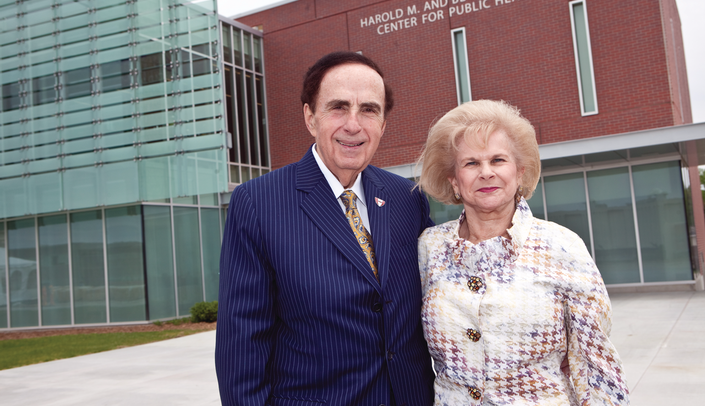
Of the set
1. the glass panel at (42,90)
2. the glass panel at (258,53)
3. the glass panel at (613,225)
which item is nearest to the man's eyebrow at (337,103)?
the glass panel at (613,225)

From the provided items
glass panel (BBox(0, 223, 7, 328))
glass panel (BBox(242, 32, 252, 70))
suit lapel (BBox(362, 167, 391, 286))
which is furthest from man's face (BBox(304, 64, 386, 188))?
glass panel (BBox(242, 32, 252, 70))

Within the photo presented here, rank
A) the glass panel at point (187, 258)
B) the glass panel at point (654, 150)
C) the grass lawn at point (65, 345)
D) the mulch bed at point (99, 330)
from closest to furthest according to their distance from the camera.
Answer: the grass lawn at point (65, 345), the glass panel at point (654, 150), the mulch bed at point (99, 330), the glass panel at point (187, 258)

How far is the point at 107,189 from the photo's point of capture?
1437 cm

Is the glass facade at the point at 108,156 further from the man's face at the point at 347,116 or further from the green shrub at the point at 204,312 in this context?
the man's face at the point at 347,116

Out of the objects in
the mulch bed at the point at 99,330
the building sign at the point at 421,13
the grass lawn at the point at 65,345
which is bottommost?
the mulch bed at the point at 99,330

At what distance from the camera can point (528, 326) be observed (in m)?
2.06

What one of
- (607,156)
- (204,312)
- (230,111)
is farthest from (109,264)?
(607,156)

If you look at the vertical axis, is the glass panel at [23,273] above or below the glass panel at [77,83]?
below

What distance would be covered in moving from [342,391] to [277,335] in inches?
11.9

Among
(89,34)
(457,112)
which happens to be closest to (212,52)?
(89,34)

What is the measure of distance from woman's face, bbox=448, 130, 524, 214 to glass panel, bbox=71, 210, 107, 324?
46.7ft

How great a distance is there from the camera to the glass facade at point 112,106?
14.1m

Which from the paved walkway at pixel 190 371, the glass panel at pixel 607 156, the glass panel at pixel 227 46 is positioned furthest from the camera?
the glass panel at pixel 227 46

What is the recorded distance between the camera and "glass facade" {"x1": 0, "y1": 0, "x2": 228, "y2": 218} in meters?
14.1
